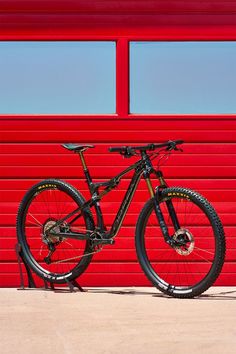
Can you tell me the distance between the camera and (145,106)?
6.53 metres

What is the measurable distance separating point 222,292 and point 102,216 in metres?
1.02

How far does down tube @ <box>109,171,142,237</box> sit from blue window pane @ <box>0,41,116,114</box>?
788 mm

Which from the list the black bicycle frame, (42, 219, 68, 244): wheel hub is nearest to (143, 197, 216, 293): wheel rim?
the black bicycle frame

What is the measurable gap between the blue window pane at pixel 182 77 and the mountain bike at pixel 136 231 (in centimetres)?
42

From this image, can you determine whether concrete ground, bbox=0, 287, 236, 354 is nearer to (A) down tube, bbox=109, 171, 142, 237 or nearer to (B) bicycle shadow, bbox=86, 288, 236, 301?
(B) bicycle shadow, bbox=86, 288, 236, 301

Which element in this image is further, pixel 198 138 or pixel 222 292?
pixel 198 138

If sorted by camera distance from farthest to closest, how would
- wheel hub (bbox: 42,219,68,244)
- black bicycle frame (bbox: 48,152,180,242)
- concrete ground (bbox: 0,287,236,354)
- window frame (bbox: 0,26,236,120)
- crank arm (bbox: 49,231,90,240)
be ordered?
1. window frame (bbox: 0,26,236,120)
2. wheel hub (bbox: 42,219,68,244)
3. crank arm (bbox: 49,231,90,240)
4. black bicycle frame (bbox: 48,152,180,242)
5. concrete ground (bbox: 0,287,236,354)

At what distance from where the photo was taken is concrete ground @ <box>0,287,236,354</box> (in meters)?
4.13
